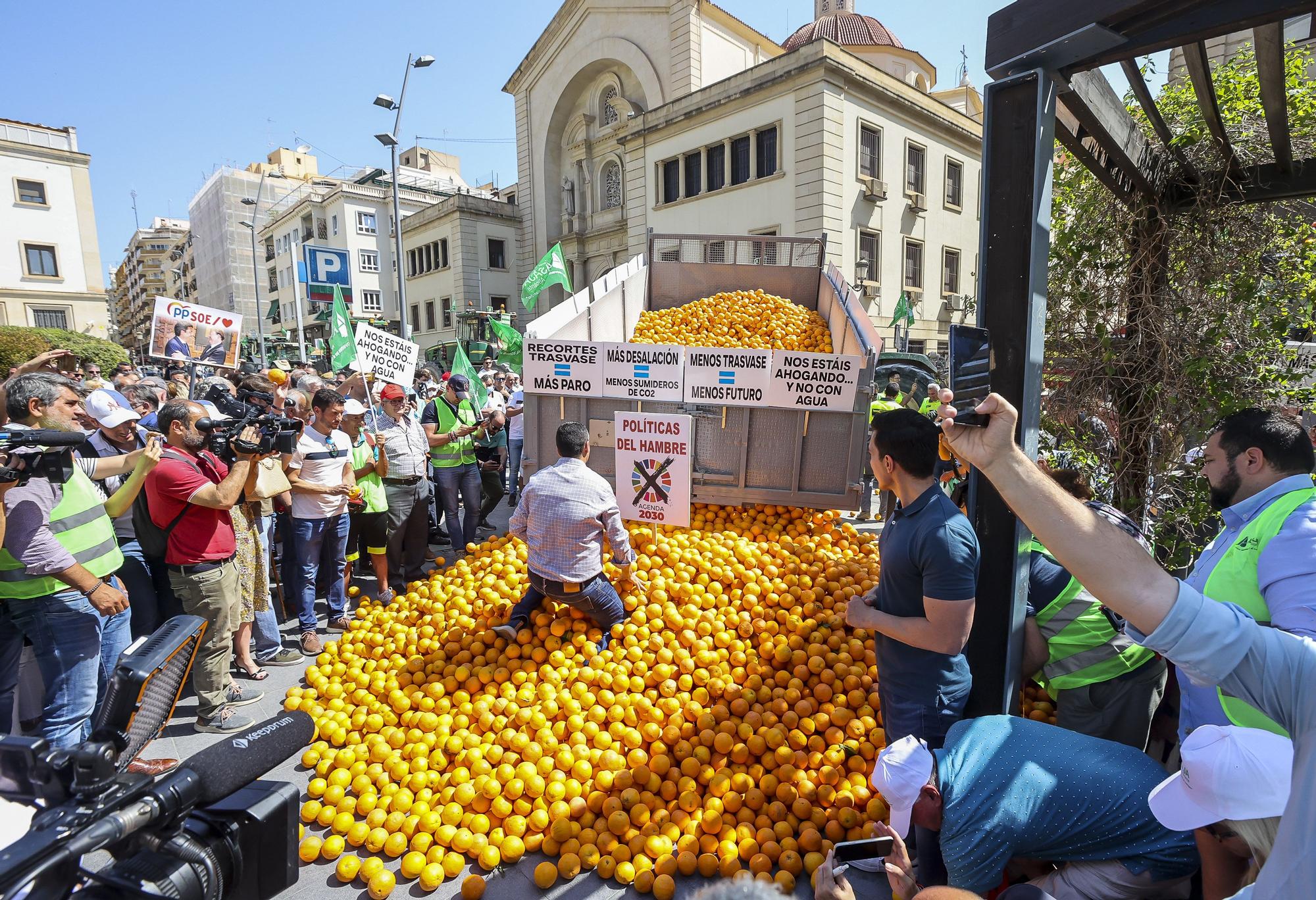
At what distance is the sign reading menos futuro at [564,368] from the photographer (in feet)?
19.7

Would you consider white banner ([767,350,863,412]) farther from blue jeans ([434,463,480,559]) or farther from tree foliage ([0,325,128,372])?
tree foliage ([0,325,128,372])

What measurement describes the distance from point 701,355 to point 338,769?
4.06 m

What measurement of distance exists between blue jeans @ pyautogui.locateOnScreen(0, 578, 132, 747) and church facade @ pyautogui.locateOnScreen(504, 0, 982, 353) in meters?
23.4

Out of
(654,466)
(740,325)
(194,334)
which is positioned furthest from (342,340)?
(654,466)

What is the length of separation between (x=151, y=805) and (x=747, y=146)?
27.2 metres

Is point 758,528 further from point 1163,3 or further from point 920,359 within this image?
point 920,359

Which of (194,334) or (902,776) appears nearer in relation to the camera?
(902,776)

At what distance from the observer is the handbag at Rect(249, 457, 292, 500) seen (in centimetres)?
474

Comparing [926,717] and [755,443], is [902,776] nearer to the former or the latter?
[926,717]

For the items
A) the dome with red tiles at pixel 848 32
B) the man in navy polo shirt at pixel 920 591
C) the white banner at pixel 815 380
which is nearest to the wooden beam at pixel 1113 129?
the man in navy polo shirt at pixel 920 591

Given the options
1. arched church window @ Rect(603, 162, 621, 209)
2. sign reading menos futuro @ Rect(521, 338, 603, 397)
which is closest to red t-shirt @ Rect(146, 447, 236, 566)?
sign reading menos futuro @ Rect(521, 338, 603, 397)

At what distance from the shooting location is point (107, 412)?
4727mm

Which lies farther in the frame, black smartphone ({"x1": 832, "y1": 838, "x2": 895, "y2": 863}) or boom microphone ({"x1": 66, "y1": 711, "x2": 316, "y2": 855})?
black smartphone ({"x1": 832, "y1": 838, "x2": 895, "y2": 863})

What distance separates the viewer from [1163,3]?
83.1 inches
